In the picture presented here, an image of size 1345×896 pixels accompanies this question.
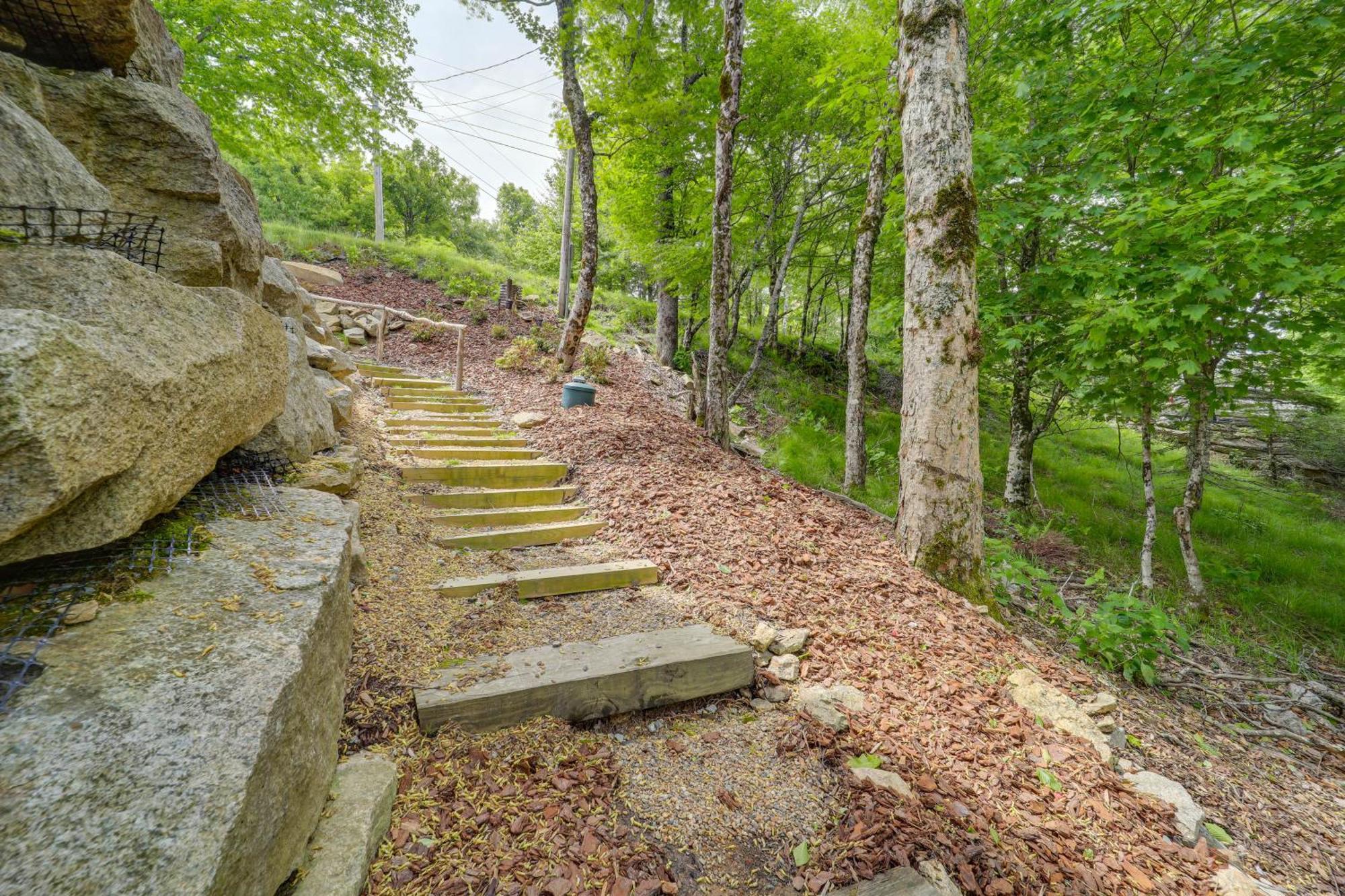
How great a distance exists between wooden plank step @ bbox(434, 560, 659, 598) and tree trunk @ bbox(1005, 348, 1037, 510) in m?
6.73

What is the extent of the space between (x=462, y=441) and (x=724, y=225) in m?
4.05

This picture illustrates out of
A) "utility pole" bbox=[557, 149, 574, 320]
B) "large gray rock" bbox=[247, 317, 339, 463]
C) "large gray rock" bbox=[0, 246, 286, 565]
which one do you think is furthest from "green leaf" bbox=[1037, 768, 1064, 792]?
"utility pole" bbox=[557, 149, 574, 320]

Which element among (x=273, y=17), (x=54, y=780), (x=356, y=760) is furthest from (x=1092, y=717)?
(x=273, y=17)

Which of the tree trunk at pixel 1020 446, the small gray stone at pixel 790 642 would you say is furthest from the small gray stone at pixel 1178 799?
the tree trunk at pixel 1020 446

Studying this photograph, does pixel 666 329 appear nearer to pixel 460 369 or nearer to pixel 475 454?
pixel 460 369

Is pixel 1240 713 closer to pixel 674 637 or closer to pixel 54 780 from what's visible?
pixel 674 637

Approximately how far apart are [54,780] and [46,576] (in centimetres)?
80

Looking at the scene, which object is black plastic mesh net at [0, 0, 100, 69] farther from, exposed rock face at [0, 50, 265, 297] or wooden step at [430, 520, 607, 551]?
wooden step at [430, 520, 607, 551]

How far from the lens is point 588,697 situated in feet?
7.57

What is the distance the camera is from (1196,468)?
17.3 feet

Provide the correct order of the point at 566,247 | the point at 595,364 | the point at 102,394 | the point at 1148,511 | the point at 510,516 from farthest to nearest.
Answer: the point at 566,247 < the point at 595,364 < the point at 1148,511 < the point at 510,516 < the point at 102,394

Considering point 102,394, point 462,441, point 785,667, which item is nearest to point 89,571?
point 102,394

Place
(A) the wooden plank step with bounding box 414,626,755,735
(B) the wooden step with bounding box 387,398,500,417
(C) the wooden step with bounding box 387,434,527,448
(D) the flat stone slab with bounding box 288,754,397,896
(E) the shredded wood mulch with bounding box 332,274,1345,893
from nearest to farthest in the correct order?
1. (D) the flat stone slab with bounding box 288,754,397,896
2. (E) the shredded wood mulch with bounding box 332,274,1345,893
3. (A) the wooden plank step with bounding box 414,626,755,735
4. (C) the wooden step with bounding box 387,434,527,448
5. (B) the wooden step with bounding box 387,398,500,417

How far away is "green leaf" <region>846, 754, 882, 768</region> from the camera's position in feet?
7.01
